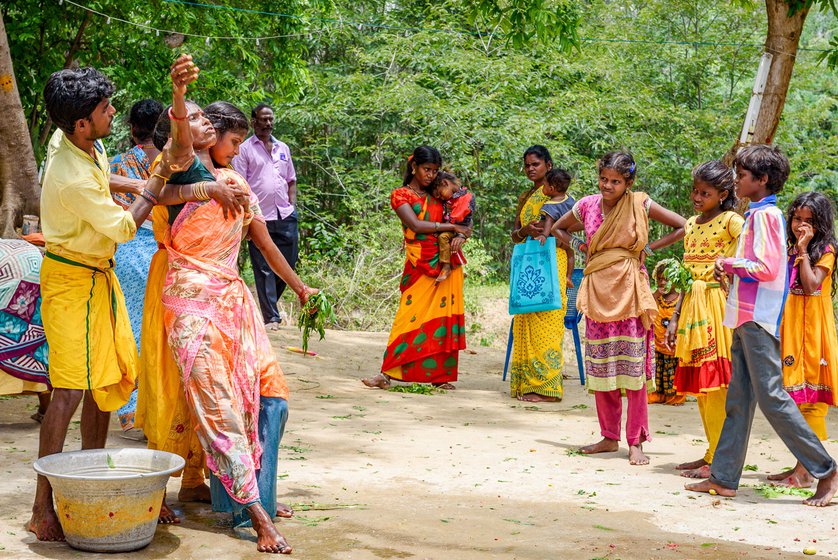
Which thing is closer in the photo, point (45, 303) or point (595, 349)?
point (45, 303)

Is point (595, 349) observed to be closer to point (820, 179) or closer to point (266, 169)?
point (266, 169)

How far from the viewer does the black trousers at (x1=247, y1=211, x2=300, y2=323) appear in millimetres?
10211

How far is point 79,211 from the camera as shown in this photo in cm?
398

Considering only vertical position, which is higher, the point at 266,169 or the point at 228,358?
the point at 266,169

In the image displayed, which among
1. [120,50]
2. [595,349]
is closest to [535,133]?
[120,50]

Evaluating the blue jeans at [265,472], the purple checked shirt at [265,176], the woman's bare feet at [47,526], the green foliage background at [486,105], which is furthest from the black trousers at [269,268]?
the woman's bare feet at [47,526]

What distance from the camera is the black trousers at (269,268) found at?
10.2m

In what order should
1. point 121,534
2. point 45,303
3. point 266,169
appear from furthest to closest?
point 266,169, point 45,303, point 121,534

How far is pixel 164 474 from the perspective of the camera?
12.7ft

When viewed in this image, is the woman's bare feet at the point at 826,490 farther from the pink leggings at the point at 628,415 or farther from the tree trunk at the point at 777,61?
the tree trunk at the point at 777,61

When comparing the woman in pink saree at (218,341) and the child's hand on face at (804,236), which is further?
the child's hand on face at (804,236)

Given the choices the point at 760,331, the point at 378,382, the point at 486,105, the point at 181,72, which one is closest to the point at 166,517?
the point at 181,72

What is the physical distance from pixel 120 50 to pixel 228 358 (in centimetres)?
1004

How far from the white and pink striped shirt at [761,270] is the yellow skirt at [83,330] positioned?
123 inches
